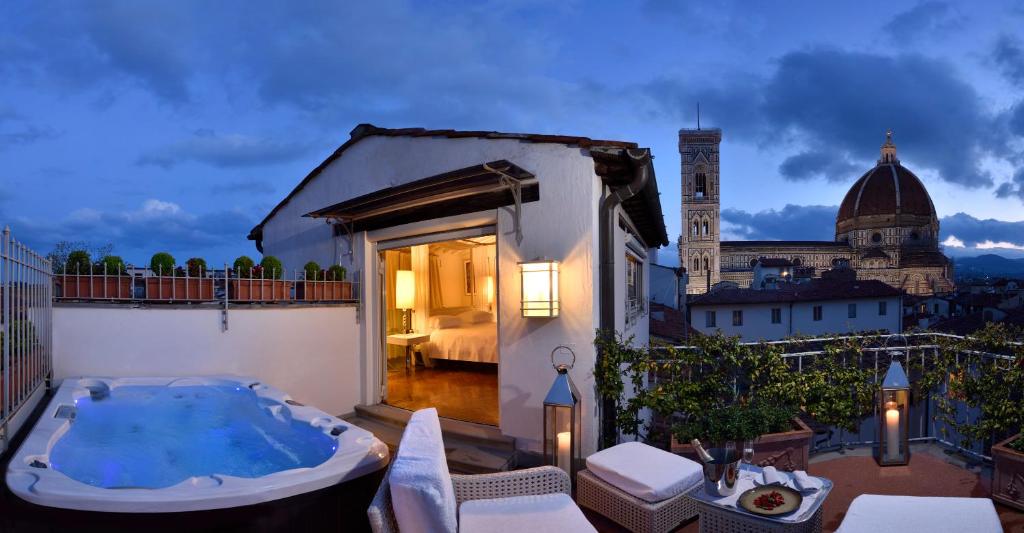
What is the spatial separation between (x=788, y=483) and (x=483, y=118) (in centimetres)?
4069

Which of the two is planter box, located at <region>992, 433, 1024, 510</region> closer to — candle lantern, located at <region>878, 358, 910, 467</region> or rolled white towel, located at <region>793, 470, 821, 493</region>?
candle lantern, located at <region>878, 358, 910, 467</region>

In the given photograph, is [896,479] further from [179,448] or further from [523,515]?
[179,448]

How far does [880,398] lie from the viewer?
4.54m

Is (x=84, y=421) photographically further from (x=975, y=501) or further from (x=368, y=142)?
(x=975, y=501)

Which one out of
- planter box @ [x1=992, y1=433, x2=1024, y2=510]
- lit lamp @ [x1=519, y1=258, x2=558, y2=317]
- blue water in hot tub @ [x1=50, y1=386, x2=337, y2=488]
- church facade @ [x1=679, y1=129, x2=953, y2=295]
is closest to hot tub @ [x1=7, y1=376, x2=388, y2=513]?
blue water in hot tub @ [x1=50, y1=386, x2=337, y2=488]

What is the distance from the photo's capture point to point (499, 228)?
4.98 metres

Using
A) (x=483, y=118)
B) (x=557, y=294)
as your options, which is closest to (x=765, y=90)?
(x=483, y=118)

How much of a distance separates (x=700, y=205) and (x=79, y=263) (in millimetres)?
67487

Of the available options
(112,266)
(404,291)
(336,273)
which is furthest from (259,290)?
(404,291)

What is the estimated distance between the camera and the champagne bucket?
2803 mm

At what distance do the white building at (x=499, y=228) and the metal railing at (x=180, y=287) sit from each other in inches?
37.2

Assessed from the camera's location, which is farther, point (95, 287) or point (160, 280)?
point (160, 280)

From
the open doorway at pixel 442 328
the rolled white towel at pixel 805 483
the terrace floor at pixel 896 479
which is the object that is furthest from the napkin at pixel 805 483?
the open doorway at pixel 442 328

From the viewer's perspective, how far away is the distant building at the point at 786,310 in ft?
84.1
